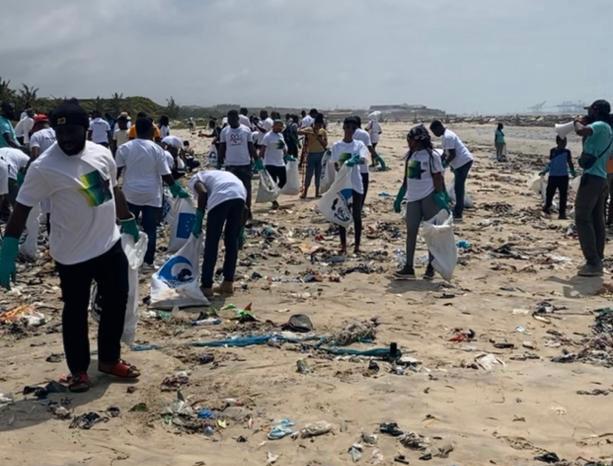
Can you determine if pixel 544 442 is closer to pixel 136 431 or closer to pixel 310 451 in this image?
pixel 310 451

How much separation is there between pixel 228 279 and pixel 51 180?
314 centimetres

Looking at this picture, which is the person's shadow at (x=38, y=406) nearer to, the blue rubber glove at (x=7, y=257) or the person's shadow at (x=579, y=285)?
the blue rubber glove at (x=7, y=257)

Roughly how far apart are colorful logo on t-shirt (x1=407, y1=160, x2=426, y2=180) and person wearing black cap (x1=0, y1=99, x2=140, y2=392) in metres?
4.11

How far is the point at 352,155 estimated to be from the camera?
959cm

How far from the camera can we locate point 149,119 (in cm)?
816

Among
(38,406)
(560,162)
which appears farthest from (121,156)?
(560,162)

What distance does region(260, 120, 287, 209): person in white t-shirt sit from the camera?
1340 centimetres

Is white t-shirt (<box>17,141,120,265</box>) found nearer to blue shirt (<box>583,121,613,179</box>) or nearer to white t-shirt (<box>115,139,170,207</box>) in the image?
white t-shirt (<box>115,139,170,207</box>)

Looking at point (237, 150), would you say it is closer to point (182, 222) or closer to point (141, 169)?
point (141, 169)

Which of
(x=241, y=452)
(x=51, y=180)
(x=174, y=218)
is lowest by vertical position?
(x=241, y=452)

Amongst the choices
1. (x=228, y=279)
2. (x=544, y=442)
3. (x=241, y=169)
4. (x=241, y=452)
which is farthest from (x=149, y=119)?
(x=544, y=442)

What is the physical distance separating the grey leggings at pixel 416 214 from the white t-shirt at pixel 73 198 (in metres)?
4.35

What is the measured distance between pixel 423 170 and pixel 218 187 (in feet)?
7.85

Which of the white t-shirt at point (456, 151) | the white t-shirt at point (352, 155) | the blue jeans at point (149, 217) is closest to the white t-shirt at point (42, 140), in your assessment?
the blue jeans at point (149, 217)
